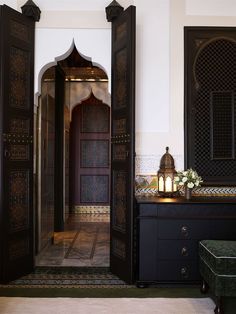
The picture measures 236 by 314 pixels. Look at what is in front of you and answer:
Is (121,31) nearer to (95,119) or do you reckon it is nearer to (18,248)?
(18,248)

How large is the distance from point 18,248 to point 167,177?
5.54 ft

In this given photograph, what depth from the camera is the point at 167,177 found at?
3.96 m

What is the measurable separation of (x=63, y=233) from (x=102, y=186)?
2.27m

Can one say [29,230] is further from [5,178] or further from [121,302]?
→ [121,302]

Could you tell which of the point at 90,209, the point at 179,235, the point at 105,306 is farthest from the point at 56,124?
the point at 105,306

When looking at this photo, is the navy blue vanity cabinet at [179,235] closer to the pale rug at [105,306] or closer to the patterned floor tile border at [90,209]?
the pale rug at [105,306]

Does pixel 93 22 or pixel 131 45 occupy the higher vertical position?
pixel 93 22

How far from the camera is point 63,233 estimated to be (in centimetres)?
624

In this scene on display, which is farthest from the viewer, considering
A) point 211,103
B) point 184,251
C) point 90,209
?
point 90,209

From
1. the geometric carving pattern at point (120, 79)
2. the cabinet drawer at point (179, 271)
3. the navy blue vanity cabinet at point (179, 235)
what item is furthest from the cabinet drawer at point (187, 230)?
the geometric carving pattern at point (120, 79)

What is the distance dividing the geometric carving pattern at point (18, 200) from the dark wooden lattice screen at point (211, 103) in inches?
68.9

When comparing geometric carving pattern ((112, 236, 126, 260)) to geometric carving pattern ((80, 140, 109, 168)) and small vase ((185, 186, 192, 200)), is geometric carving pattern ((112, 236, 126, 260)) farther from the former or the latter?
geometric carving pattern ((80, 140, 109, 168))

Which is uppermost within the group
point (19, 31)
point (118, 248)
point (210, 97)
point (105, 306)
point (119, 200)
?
point (19, 31)

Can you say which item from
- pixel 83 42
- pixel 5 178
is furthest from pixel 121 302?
pixel 83 42
